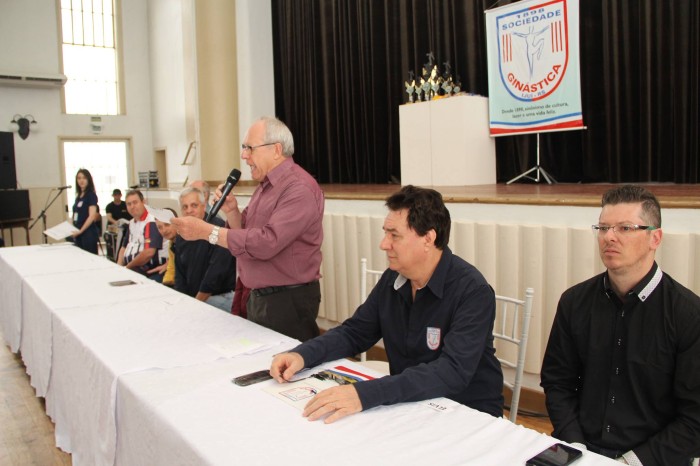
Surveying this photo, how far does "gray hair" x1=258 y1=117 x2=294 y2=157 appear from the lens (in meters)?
2.33

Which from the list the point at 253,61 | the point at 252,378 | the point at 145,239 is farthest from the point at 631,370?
the point at 253,61

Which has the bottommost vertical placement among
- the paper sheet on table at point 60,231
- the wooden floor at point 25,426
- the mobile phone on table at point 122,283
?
the wooden floor at point 25,426

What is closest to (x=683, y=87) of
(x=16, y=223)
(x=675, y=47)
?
(x=675, y=47)

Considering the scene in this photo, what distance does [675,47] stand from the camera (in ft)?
14.6

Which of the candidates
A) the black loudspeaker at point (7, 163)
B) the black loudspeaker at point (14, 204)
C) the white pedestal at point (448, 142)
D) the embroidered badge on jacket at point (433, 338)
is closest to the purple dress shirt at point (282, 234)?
the embroidered badge on jacket at point (433, 338)

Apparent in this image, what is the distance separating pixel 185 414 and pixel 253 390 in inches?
7.5

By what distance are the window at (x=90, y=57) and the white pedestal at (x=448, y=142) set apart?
342 inches

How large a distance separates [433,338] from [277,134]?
1.14m

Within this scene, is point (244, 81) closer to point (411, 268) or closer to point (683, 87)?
point (683, 87)

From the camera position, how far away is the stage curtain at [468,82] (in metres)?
4.51

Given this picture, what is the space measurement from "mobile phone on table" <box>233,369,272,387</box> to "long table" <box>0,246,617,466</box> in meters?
0.03

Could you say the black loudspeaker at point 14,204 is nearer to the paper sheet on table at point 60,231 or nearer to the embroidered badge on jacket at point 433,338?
the paper sheet on table at point 60,231

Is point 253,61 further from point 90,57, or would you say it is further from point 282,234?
point 90,57

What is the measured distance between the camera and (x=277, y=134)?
7.71 feet
